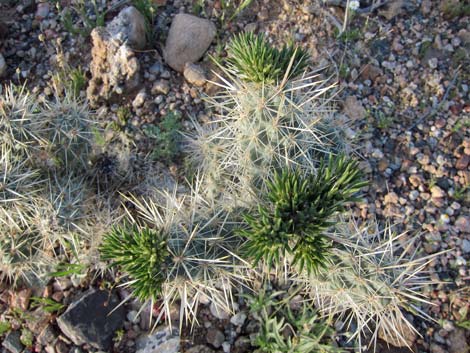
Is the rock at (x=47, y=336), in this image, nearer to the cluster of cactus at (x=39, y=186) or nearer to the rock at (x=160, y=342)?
the cluster of cactus at (x=39, y=186)

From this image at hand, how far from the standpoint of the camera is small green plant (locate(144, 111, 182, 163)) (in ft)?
11.1

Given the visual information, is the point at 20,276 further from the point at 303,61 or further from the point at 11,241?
the point at 303,61

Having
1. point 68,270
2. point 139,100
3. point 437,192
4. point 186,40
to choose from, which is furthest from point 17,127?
point 437,192

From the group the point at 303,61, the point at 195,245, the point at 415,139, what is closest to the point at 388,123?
the point at 415,139

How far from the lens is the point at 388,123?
365 centimetres

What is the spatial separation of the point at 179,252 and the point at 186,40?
81.4 inches

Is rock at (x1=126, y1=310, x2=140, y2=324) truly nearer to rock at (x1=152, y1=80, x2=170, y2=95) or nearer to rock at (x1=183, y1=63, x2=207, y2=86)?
rock at (x1=152, y1=80, x2=170, y2=95)

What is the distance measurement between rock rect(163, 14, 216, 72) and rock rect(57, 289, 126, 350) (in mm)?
1920

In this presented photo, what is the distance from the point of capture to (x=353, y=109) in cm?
372

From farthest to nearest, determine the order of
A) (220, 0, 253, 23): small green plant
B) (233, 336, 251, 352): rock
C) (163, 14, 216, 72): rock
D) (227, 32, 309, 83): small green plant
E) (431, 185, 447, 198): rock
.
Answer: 1. (220, 0, 253, 23): small green plant
2. (163, 14, 216, 72): rock
3. (431, 185, 447, 198): rock
4. (233, 336, 251, 352): rock
5. (227, 32, 309, 83): small green plant

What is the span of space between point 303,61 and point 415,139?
157 cm

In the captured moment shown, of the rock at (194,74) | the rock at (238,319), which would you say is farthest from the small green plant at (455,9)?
the rock at (238,319)

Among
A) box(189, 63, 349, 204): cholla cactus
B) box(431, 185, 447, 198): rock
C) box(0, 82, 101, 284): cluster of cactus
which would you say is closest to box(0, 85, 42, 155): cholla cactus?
box(0, 82, 101, 284): cluster of cactus

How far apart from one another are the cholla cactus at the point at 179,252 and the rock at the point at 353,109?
4.96ft
